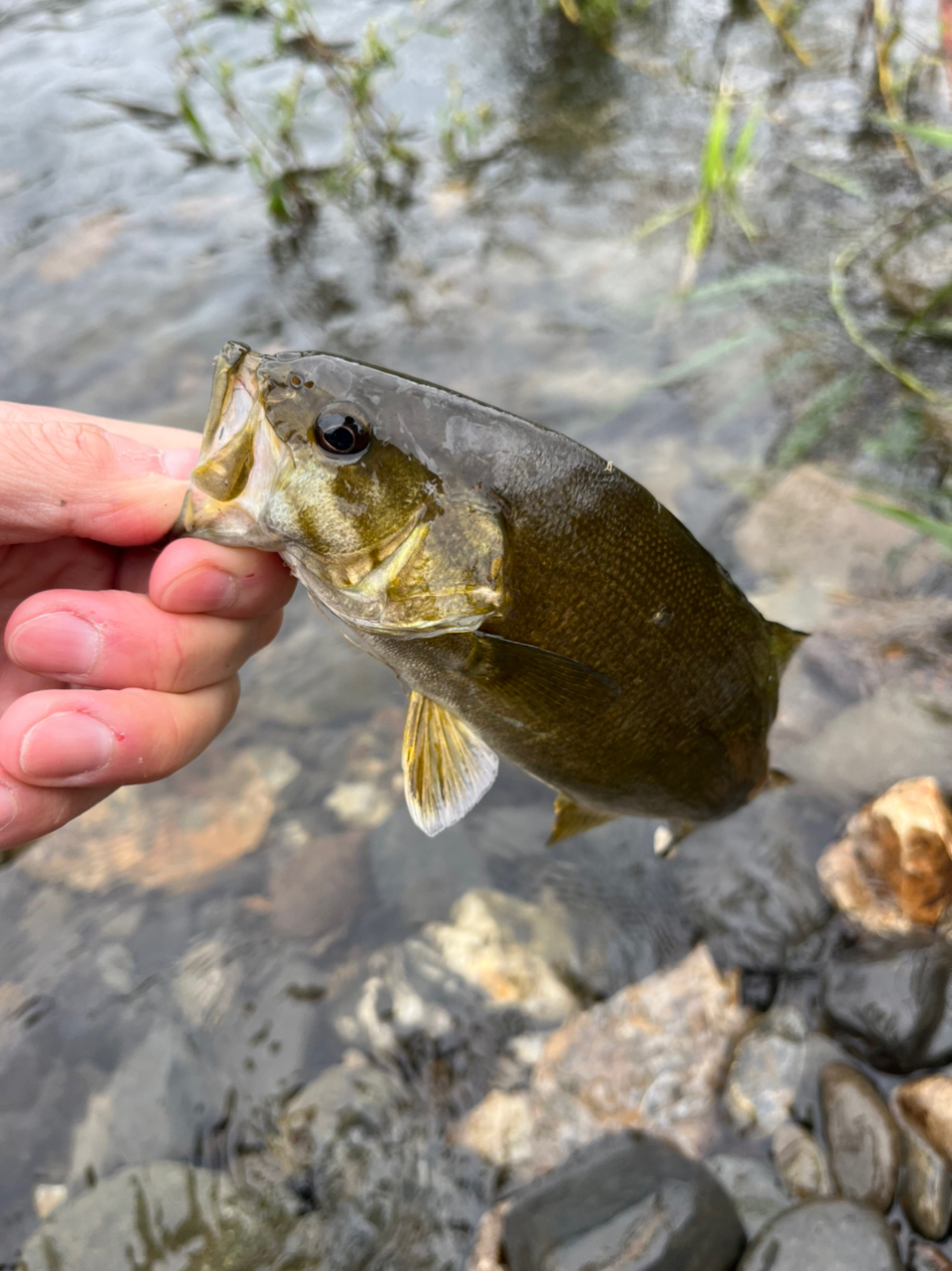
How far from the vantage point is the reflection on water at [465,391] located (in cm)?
361

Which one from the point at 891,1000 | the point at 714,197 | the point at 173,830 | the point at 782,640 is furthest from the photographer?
the point at 714,197

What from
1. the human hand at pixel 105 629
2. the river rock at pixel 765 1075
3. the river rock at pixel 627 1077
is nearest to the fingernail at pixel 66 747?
the human hand at pixel 105 629

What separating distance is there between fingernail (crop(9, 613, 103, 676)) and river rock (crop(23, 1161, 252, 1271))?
2.14 m

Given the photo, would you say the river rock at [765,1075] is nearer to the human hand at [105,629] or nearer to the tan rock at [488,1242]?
the tan rock at [488,1242]

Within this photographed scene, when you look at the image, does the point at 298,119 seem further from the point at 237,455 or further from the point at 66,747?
the point at 66,747

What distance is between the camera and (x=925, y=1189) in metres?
2.86

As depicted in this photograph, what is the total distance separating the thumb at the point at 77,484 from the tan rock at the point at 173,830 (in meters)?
2.36

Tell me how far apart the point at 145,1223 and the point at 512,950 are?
163cm

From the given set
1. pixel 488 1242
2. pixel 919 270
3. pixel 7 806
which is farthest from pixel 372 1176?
pixel 919 270

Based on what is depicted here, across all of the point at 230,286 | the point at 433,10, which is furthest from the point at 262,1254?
the point at 433,10

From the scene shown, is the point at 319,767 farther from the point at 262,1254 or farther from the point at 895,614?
the point at 895,614

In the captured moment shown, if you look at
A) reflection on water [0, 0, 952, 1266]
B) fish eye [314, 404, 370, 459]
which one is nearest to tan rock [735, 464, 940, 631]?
reflection on water [0, 0, 952, 1266]

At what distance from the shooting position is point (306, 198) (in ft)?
26.3

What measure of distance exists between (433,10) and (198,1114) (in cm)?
1210
